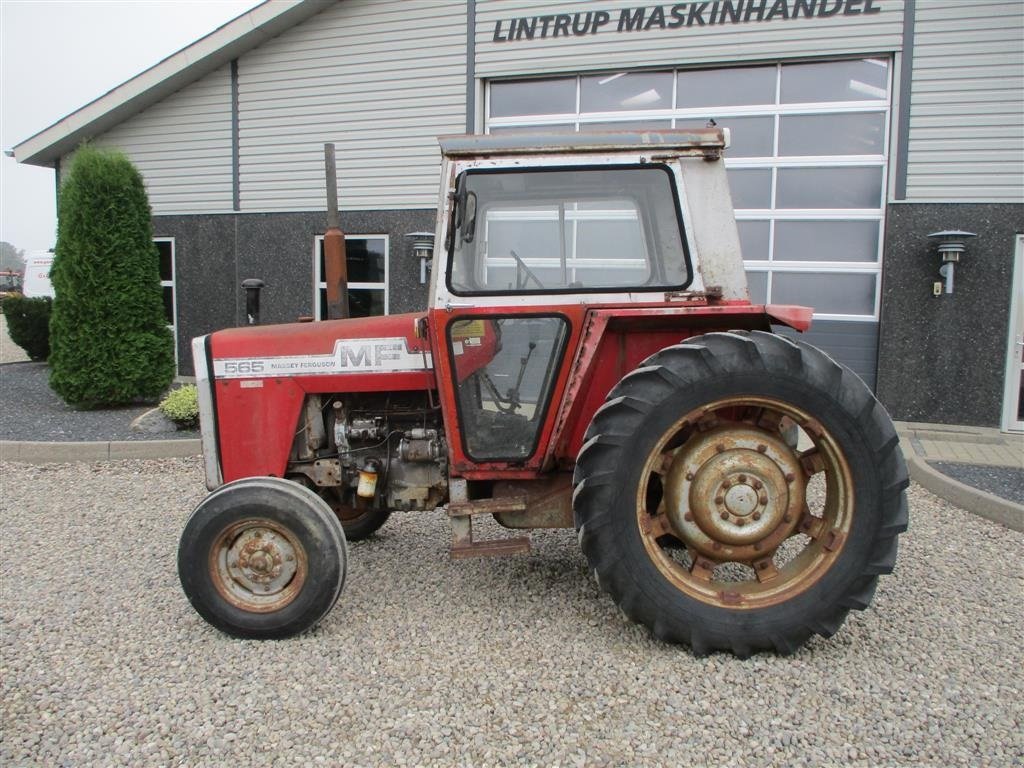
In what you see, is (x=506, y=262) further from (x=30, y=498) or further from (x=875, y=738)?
(x=30, y=498)

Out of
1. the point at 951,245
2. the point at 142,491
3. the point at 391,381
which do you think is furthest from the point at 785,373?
the point at 951,245

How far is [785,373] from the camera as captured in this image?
262 centimetres

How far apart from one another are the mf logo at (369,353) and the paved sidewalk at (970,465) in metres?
3.98

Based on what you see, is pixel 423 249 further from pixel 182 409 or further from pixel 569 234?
pixel 569 234

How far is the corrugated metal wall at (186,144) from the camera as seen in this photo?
9.72 m

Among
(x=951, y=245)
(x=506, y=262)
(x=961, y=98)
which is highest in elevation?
(x=961, y=98)

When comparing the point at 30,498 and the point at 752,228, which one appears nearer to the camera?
the point at 30,498

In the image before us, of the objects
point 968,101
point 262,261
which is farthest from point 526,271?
point 262,261

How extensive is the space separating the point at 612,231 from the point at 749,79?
599 centimetres

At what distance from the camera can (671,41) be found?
7988 millimetres

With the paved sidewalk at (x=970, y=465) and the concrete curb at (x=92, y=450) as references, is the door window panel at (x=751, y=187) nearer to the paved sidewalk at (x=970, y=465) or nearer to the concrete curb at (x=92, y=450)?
the paved sidewalk at (x=970, y=465)

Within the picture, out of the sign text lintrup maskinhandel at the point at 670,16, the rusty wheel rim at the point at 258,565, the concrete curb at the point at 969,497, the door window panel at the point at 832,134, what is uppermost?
the sign text lintrup maskinhandel at the point at 670,16

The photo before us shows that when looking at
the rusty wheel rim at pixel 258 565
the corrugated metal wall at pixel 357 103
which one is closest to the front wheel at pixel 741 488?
the rusty wheel rim at pixel 258 565

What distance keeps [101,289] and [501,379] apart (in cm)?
629
